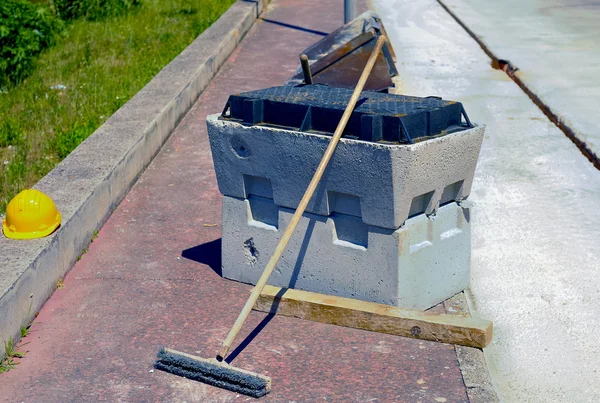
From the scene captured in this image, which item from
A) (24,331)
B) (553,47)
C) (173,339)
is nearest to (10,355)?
(24,331)

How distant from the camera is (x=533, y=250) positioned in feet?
17.3

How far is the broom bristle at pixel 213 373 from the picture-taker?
3.63 m

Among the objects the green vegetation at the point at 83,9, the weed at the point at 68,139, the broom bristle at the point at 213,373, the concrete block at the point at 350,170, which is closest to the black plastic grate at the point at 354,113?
the concrete block at the point at 350,170

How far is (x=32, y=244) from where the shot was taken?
14.8ft

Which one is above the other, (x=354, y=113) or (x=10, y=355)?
(x=354, y=113)

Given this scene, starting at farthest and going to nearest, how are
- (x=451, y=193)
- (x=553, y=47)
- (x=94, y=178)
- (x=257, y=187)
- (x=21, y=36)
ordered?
(x=553, y=47) → (x=21, y=36) → (x=94, y=178) → (x=257, y=187) → (x=451, y=193)

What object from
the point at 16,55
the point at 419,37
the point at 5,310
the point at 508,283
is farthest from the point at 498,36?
the point at 5,310

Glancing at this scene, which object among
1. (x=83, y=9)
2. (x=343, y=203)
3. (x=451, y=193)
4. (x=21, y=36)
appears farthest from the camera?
(x=83, y=9)

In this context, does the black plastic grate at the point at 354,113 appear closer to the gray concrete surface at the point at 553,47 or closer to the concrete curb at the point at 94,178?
the concrete curb at the point at 94,178

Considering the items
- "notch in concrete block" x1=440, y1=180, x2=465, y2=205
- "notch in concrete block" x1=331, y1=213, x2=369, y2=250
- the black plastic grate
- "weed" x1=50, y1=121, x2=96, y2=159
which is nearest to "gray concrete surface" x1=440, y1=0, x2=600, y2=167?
"notch in concrete block" x1=440, y1=180, x2=465, y2=205

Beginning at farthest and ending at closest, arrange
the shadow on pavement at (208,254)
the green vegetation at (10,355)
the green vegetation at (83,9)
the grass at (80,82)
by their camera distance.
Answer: the green vegetation at (83,9), the grass at (80,82), the shadow on pavement at (208,254), the green vegetation at (10,355)

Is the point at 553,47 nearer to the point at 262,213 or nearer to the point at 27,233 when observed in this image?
the point at 262,213

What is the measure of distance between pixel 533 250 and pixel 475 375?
5.53 ft

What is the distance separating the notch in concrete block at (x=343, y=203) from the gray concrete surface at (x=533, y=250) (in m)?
0.89
